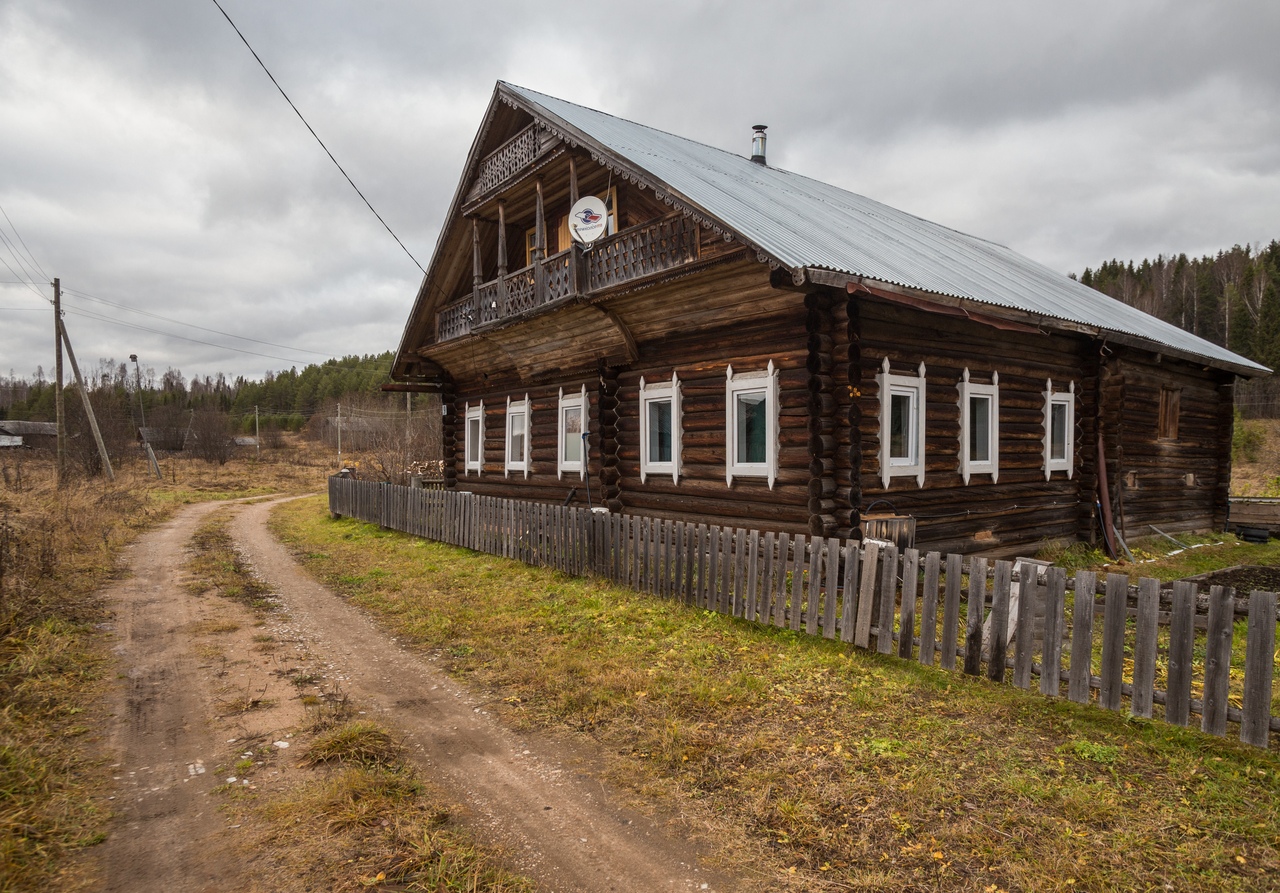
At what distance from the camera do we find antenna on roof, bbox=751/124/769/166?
19.0 meters

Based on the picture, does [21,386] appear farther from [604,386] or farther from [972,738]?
[972,738]

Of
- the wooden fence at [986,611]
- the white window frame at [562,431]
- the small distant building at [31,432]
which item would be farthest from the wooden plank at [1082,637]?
the small distant building at [31,432]

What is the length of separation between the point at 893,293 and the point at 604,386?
20.9 ft

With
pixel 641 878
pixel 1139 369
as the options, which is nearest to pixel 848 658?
pixel 641 878

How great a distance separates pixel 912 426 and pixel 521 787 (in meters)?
8.64

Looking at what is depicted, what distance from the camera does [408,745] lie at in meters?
5.18

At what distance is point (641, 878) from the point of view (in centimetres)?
363

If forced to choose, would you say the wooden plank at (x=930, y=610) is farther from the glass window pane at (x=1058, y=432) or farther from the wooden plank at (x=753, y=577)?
the glass window pane at (x=1058, y=432)

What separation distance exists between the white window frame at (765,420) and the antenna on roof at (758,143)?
9937mm

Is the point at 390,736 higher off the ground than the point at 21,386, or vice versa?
the point at 21,386

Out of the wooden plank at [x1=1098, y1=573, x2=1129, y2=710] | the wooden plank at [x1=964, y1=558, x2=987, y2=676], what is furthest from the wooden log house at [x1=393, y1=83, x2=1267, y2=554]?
the wooden plank at [x1=1098, y1=573, x2=1129, y2=710]

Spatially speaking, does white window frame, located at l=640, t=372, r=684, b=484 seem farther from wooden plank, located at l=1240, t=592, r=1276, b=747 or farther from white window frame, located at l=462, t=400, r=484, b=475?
wooden plank, located at l=1240, t=592, r=1276, b=747

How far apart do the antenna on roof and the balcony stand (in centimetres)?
817

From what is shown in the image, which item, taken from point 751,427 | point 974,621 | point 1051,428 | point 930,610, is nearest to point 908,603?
point 930,610
